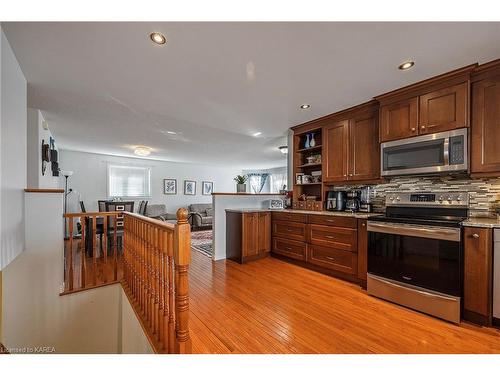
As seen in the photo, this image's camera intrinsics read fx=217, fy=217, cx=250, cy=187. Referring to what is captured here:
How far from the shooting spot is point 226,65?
2.00m

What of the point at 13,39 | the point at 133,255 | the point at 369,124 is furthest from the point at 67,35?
the point at 369,124

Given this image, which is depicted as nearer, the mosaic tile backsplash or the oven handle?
the oven handle

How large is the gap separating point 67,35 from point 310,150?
340cm

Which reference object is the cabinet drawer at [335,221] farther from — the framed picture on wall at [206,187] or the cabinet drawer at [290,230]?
the framed picture on wall at [206,187]

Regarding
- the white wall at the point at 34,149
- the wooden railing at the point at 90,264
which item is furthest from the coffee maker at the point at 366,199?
the white wall at the point at 34,149

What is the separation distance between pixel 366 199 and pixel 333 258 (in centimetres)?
95

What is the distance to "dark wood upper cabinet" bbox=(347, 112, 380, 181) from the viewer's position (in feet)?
9.39

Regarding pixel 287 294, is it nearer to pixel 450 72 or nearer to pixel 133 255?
pixel 133 255

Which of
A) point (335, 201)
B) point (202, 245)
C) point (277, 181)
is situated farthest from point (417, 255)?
point (277, 181)

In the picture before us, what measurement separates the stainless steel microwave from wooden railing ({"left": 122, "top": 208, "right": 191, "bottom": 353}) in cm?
246

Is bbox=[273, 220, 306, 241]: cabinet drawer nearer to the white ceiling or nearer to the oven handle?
the oven handle

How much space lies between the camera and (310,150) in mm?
3922

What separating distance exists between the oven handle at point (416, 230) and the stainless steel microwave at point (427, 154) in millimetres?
654

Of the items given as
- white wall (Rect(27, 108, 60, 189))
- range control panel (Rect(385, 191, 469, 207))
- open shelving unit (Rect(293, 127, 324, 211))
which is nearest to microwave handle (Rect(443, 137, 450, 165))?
range control panel (Rect(385, 191, 469, 207))
